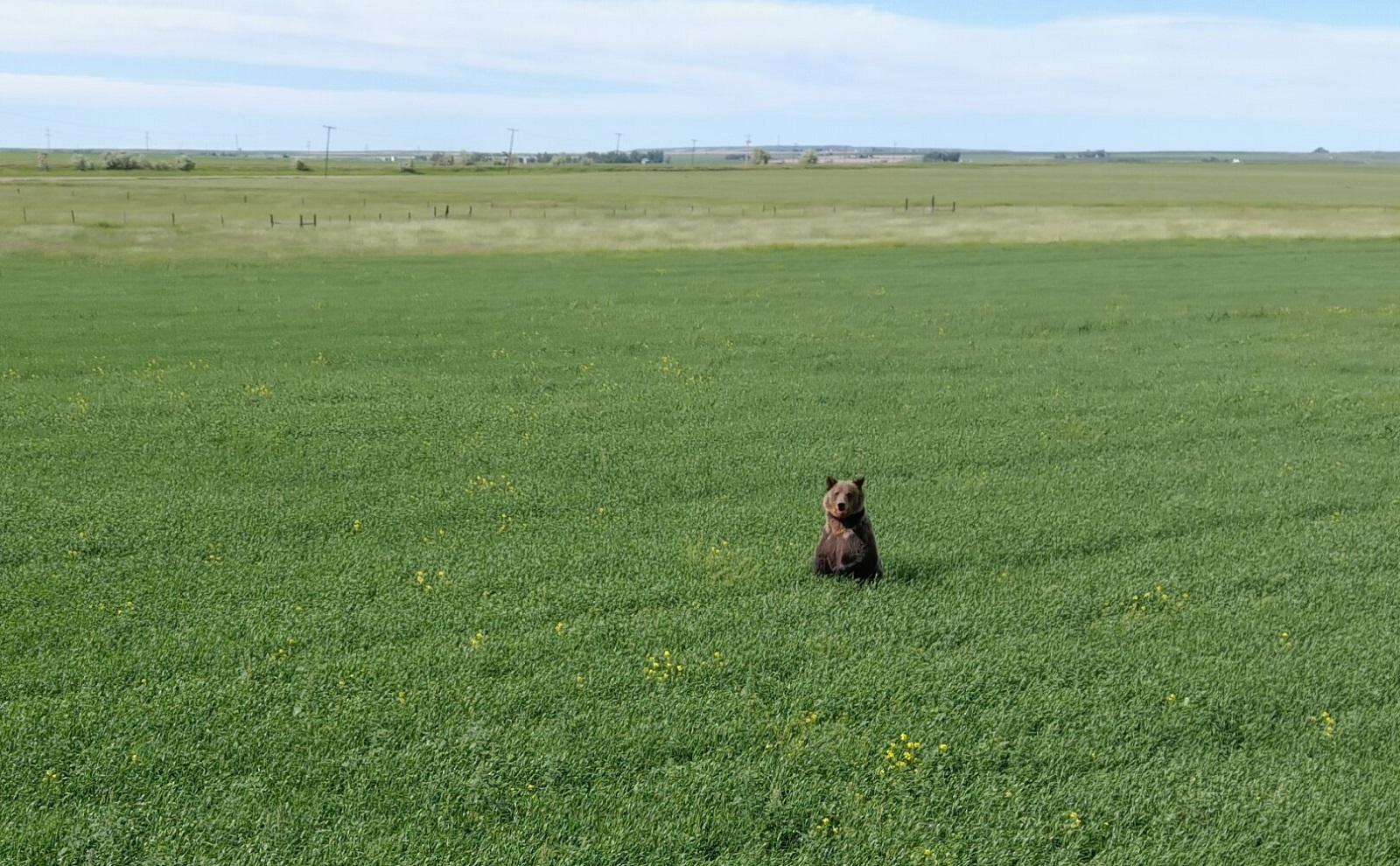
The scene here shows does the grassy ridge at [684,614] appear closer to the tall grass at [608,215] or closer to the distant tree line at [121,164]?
the tall grass at [608,215]

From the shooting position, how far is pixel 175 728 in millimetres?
6961

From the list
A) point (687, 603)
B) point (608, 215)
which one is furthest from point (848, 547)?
point (608, 215)

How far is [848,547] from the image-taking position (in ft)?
30.7

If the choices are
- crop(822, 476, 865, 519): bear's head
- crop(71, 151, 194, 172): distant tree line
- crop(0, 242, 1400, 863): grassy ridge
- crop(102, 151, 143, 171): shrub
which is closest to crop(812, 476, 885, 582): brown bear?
crop(822, 476, 865, 519): bear's head

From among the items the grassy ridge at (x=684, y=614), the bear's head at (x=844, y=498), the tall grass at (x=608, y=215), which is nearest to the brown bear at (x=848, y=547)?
the bear's head at (x=844, y=498)

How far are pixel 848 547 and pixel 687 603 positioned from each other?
150cm

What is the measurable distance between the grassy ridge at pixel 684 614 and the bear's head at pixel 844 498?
84 centimetres

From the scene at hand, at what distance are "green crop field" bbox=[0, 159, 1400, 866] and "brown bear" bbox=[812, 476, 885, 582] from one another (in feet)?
0.62

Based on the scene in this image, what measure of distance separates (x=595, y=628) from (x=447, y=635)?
1168 mm

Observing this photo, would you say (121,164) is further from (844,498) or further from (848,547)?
(844,498)

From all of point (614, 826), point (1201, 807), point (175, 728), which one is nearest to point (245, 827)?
point (175, 728)

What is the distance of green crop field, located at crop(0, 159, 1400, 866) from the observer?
6.32 m

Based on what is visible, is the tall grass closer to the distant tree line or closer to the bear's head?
the distant tree line

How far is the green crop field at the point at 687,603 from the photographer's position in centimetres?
632
